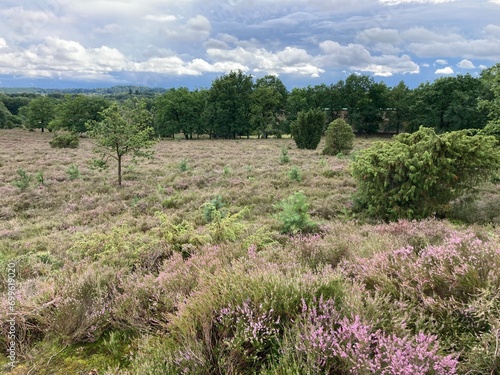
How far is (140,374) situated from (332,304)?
1515 millimetres

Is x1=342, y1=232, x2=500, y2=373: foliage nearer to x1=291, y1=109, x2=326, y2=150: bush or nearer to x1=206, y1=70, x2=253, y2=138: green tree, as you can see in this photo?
x1=291, y1=109, x2=326, y2=150: bush

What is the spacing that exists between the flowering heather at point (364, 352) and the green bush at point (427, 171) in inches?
254

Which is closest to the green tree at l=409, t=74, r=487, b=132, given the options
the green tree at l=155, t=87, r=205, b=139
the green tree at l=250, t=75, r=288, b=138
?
the green tree at l=250, t=75, r=288, b=138

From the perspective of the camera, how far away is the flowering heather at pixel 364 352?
1867 millimetres

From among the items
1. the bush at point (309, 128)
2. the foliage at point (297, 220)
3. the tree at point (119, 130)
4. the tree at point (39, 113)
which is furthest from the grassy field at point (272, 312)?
the tree at point (39, 113)

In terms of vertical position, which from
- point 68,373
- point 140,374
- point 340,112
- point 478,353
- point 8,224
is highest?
point 340,112

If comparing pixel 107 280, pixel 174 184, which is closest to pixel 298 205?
pixel 107 280

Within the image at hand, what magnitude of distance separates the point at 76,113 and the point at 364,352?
73.1 meters

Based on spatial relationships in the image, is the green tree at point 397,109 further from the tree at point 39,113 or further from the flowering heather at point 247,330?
the tree at point 39,113

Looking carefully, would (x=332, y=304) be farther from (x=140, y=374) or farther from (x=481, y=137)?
(x=481, y=137)

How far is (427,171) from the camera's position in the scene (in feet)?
25.8

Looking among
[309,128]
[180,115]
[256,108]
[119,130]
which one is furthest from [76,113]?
[119,130]

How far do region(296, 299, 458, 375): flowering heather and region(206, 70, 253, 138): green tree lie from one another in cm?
5920

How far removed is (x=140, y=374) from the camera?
2.22 meters
